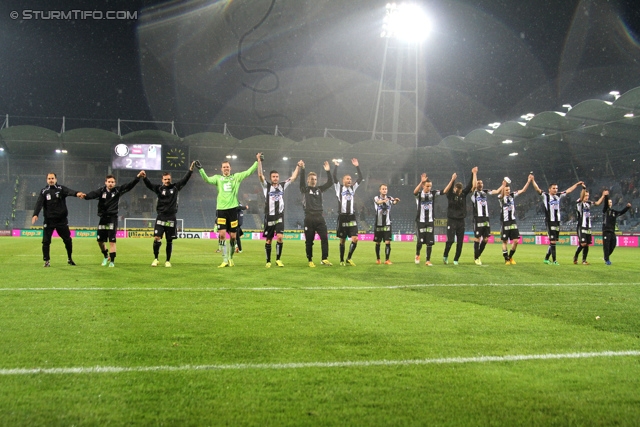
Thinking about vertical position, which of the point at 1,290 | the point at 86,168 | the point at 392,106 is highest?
the point at 392,106

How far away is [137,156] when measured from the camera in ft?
139

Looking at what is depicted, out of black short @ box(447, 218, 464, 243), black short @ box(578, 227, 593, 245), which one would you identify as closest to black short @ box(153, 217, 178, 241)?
black short @ box(447, 218, 464, 243)

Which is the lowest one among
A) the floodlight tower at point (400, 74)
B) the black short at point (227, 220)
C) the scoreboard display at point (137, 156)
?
the black short at point (227, 220)

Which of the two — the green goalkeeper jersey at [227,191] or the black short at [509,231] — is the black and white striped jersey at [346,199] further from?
the black short at [509,231]

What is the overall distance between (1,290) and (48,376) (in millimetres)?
4803

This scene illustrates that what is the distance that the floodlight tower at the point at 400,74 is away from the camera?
123ft

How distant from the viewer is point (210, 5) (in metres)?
18.2

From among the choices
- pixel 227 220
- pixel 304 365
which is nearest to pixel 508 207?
pixel 227 220

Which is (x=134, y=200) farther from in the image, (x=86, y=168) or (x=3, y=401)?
(x=3, y=401)

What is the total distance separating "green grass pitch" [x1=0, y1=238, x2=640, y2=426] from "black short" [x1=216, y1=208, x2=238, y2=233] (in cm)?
Result: 465

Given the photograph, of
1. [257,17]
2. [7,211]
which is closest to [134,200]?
[7,211]

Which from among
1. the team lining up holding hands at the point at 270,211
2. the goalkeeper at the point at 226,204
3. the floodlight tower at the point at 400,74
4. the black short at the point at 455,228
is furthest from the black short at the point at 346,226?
the floodlight tower at the point at 400,74

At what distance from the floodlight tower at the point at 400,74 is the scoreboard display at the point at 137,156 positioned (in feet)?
60.9

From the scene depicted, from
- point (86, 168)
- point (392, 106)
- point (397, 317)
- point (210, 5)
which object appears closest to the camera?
point (397, 317)
